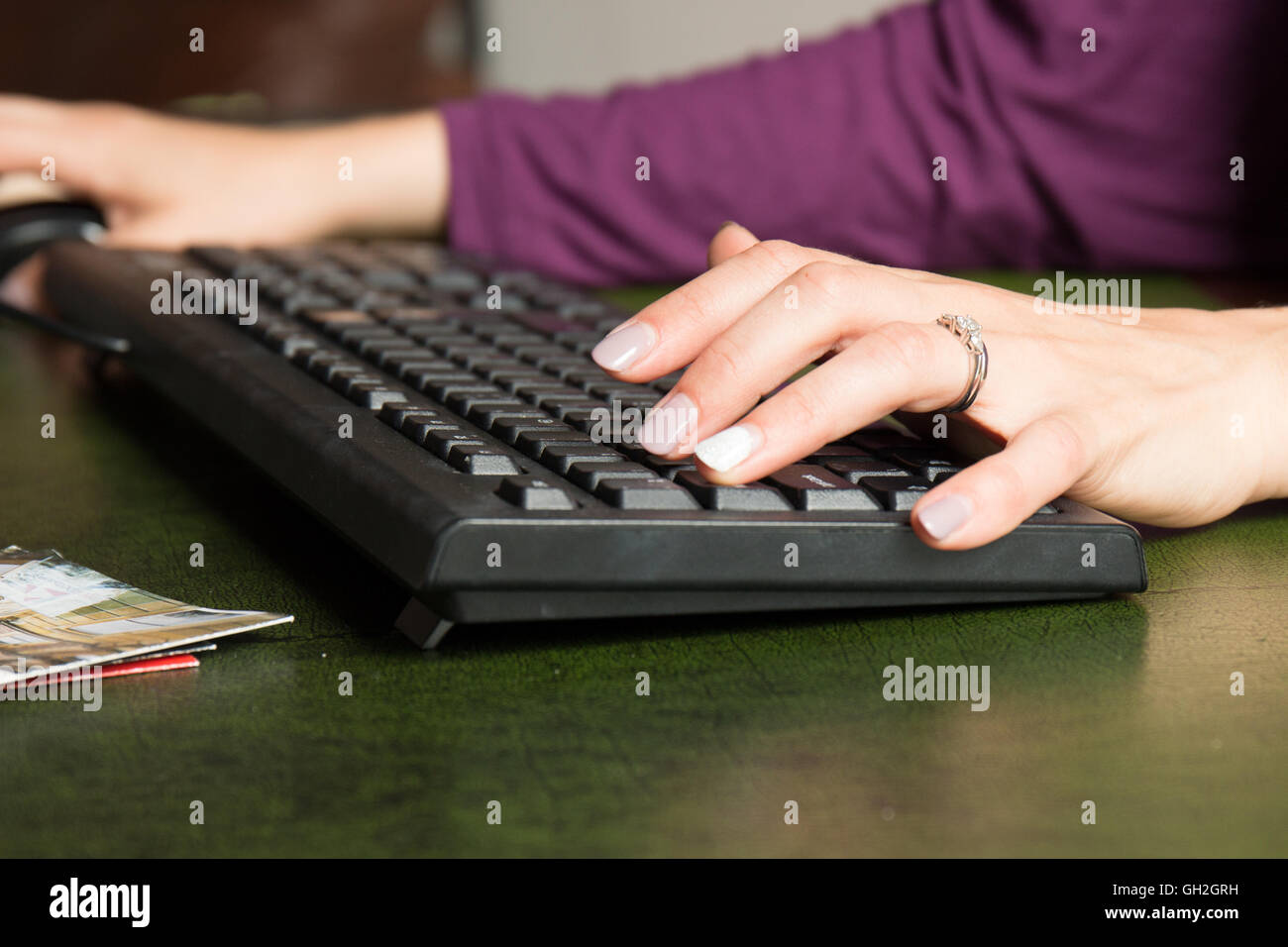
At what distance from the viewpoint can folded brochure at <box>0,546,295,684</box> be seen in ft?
1.46

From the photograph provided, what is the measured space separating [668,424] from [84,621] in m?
0.21

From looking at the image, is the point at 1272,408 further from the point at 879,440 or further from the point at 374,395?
the point at 374,395

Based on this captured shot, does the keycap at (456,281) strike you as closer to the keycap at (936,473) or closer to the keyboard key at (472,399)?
the keyboard key at (472,399)

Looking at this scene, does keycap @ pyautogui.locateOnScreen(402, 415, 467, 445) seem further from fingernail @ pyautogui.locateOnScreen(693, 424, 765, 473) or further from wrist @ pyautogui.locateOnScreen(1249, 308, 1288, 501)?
wrist @ pyautogui.locateOnScreen(1249, 308, 1288, 501)

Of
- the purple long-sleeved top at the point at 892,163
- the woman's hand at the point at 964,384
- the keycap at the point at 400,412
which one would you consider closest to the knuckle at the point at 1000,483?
the woman's hand at the point at 964,384

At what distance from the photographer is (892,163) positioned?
121 centimetres

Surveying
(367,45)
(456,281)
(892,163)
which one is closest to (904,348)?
(456,281)

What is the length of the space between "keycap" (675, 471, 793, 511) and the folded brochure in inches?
5.5

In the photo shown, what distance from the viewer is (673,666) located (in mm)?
465

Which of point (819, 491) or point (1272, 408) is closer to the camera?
point (819, 491)

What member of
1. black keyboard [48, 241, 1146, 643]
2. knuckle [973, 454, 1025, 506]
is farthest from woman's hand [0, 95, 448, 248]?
knuckle [973, 454, 1025, 506]

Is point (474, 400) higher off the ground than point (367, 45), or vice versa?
point (367, 45)

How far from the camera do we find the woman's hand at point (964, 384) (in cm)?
52
